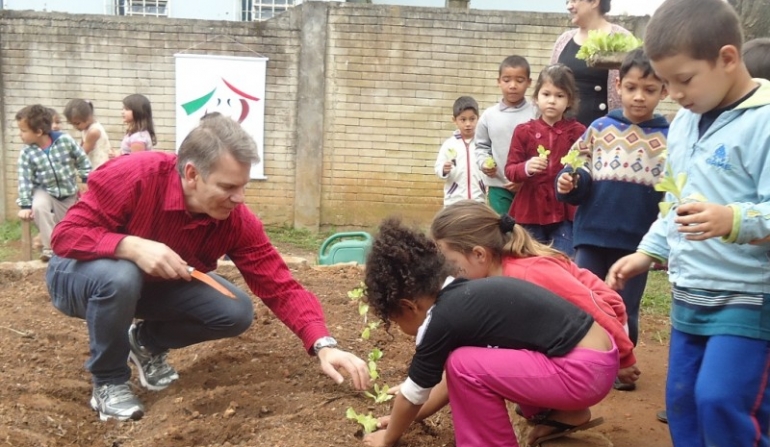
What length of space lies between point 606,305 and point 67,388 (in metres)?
2.41

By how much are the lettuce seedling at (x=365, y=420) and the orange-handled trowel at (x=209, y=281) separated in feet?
2.82

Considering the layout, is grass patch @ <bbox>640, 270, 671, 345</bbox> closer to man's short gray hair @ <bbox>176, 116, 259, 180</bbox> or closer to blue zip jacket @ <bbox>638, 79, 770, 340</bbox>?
blue zip jacket @ <bbox>638, 79, 770, 340</bbox>

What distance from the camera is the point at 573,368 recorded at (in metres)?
2.47

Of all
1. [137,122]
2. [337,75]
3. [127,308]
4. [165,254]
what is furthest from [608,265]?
[337,75]

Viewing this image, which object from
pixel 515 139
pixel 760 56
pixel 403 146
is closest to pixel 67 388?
pixel 515 139

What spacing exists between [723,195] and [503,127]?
2.77 metres

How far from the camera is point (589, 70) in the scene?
14.4 feet

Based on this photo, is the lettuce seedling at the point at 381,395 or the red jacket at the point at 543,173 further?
the red jacket at the point at 543,173

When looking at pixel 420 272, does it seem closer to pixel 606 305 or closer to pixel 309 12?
pixel 606 305

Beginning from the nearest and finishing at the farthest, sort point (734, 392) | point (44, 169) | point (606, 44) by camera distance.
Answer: point (734, 392)
point (606, 44)
point (44, 169)

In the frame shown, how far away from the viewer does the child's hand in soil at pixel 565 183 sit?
3.46 metres

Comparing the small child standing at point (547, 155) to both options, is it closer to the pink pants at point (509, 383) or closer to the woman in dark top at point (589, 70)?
the woman in dark top at point (589, 70)

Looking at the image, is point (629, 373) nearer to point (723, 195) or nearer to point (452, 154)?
point (723, 195)

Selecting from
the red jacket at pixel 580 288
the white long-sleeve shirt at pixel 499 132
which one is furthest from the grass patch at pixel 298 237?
the red jacket at pixel 580 288
